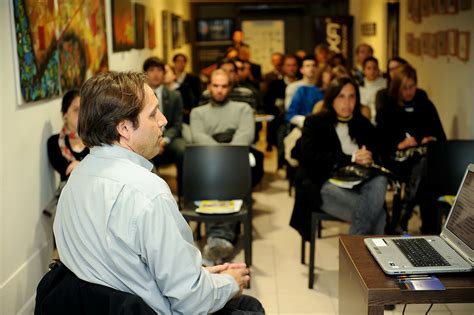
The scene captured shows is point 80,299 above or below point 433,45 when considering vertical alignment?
below

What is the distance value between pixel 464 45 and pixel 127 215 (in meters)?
4.68

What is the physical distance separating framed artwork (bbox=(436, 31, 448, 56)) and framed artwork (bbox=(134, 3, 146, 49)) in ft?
11.5

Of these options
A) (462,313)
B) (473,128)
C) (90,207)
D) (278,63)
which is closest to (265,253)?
(462,313)

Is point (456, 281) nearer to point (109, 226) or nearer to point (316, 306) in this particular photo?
point (109, 226)

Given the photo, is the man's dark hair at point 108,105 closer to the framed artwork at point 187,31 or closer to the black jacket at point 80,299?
the black jacket at point 80,299

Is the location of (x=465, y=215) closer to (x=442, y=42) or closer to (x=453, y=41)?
(x=453, y=41)

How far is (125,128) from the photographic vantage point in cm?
197

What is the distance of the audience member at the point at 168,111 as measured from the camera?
6.27m

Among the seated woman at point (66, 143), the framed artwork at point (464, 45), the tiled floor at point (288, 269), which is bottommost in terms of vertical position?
the tiled floor at point (288, 269)

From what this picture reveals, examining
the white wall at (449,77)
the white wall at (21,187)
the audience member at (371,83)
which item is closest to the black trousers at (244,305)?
the white wall at (21,187)

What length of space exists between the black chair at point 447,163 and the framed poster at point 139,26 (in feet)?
14.9

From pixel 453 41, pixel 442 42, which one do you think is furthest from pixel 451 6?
pixel 442 42

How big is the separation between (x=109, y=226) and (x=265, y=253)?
10.4ft

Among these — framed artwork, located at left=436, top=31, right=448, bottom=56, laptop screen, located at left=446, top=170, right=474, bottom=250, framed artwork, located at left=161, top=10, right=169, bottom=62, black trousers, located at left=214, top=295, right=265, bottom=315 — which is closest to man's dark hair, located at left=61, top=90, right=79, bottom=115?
black trousers, located at left=214, top=295, right=265, bottom=315
